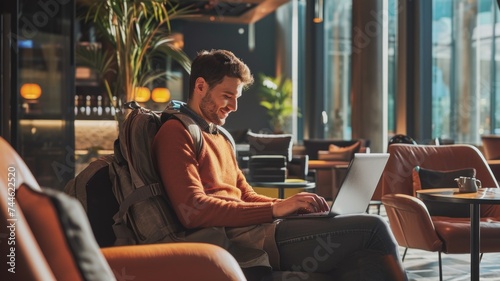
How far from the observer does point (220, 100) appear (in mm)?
2559

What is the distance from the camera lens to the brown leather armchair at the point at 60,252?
0.98 m

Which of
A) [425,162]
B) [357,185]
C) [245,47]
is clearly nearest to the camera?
[357,185]

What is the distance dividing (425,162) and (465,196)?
1409 mm

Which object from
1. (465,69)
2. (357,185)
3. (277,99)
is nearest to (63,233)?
(357,185)

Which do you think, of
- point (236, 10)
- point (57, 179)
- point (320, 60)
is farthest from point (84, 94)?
point (57, 179)

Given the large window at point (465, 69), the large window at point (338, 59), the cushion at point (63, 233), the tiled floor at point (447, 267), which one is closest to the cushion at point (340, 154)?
the large window at point (465, 69)

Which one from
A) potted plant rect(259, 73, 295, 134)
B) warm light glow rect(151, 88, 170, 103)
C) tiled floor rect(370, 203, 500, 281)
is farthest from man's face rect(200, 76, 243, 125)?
potted plant rect(259, 73, 295, 134)

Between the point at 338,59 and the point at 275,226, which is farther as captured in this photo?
the point at 338,59

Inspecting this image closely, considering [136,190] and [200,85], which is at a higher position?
[200,85]

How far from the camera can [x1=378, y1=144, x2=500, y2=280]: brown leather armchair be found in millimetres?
4098

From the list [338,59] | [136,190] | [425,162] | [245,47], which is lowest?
[425,162]

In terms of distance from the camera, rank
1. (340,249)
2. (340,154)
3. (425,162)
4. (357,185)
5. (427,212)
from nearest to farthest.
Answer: (340,249), (357,185), (427,212), (425,162), (340,154)

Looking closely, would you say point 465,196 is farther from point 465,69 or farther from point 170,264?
point 465,69

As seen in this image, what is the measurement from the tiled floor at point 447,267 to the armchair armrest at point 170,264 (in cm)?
347
